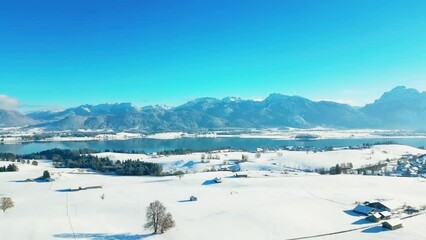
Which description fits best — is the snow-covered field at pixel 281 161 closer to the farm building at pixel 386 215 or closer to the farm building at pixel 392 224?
the farm building at pixel 386 215

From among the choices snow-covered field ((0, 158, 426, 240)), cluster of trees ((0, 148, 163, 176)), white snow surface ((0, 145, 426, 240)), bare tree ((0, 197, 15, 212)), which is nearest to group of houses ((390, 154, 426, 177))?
white snow surface ((0, 145, 426, 240))

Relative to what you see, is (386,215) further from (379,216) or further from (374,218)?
(374,218)

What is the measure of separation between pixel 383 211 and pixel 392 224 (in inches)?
186

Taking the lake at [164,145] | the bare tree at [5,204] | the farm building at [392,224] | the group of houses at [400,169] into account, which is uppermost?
the lake at [164,145]

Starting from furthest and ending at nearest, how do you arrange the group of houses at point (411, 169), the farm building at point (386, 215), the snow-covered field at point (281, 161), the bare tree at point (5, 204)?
the snow-covered field at point (281, 161)
the group of houses at point (411, 169)
the bare tree at point (5, 204)
the farm building at point (386, 215)

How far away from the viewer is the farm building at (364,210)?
3397 cm

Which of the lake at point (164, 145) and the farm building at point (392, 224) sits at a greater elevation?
the lake at point (164, 145)

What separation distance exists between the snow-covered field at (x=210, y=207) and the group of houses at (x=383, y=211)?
86cm

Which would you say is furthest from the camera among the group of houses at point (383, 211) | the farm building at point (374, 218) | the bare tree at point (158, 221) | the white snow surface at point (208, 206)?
the farm building at point (374, 218)

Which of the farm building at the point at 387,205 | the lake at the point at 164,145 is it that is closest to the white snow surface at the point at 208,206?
the farm building at the point at 387,205

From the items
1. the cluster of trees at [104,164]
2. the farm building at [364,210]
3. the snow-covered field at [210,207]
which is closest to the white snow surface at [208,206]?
the snow-covered field at [210,207]

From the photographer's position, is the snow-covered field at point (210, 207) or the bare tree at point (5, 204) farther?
the bare tree at point (5, 204)

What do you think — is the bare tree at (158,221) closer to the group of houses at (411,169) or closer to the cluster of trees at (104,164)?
the cluster of trees at (104,164)

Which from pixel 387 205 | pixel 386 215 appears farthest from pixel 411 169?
pixel 386 215
